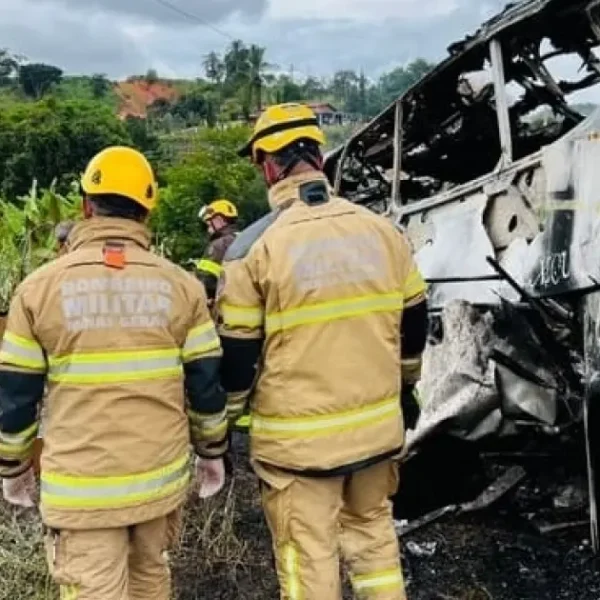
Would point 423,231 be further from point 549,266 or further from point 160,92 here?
point 160,92

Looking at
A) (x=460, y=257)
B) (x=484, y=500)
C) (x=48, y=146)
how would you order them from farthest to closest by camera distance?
(x=48, y=146) < (x=484, y=500) < (x=460, y=257)

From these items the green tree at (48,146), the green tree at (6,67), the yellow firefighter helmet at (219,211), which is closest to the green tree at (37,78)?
the green tree at (6,67)

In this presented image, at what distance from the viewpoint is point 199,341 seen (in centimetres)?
272

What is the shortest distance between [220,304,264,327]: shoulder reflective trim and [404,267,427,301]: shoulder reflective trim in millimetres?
494

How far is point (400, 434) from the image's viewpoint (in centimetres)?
296

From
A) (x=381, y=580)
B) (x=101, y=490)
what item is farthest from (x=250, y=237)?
(x=381, y=580)

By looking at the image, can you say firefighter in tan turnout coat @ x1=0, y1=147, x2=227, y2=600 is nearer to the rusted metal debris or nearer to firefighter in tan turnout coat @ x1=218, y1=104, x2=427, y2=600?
firefighter in tan turnout coat @ x1=218, y1=104, x2=427, y2=600

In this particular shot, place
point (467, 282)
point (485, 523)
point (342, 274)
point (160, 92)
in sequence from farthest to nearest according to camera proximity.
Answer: point (160, 92), point (485, 523), point (467, 282), point (342, 274)

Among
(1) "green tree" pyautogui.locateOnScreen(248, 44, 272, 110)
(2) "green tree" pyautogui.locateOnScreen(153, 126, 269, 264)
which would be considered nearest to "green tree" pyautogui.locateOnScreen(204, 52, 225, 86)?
(1) "green tree" pyautogui.locateOnScreen(248, 44, 272, 110)

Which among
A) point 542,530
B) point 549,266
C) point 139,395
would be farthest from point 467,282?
point 139,395

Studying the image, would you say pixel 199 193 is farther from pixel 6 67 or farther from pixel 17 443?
pixel 6 67

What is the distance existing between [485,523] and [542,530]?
0.29 meters

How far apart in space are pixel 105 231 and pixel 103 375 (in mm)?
384

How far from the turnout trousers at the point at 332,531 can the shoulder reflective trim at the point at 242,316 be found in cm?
45
